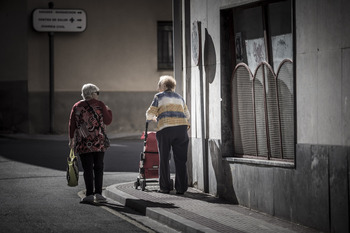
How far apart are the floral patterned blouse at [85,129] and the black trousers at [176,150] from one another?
0.93 metres

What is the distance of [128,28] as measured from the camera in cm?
2652

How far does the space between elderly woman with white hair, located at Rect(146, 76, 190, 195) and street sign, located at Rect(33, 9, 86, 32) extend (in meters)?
15.8

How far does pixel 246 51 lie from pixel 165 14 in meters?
17.2

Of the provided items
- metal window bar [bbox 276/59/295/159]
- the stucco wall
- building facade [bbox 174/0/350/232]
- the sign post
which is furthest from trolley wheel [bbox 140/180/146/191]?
the sign post

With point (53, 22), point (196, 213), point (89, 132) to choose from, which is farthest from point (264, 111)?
point (53, 22)

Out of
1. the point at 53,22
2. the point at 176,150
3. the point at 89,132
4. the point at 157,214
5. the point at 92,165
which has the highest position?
the point at 53,22

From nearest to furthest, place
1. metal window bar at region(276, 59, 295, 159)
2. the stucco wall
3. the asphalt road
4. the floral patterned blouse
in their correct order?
the stucco wall → the asphalt road → metal window bar at region(276, 59, 295, 159) → the floral patterned blouse

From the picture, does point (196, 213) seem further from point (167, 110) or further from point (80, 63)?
point (80, 63)

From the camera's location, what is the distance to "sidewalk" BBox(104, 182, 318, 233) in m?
7.71

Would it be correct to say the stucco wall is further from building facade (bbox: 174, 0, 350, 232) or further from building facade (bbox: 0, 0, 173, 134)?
building facade (bbox: 0, 0, 173, 134)

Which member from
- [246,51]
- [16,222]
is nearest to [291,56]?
[246,51]

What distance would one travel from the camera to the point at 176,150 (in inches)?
414

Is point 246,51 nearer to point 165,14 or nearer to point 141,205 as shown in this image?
point 141,205

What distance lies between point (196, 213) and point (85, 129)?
221cm
